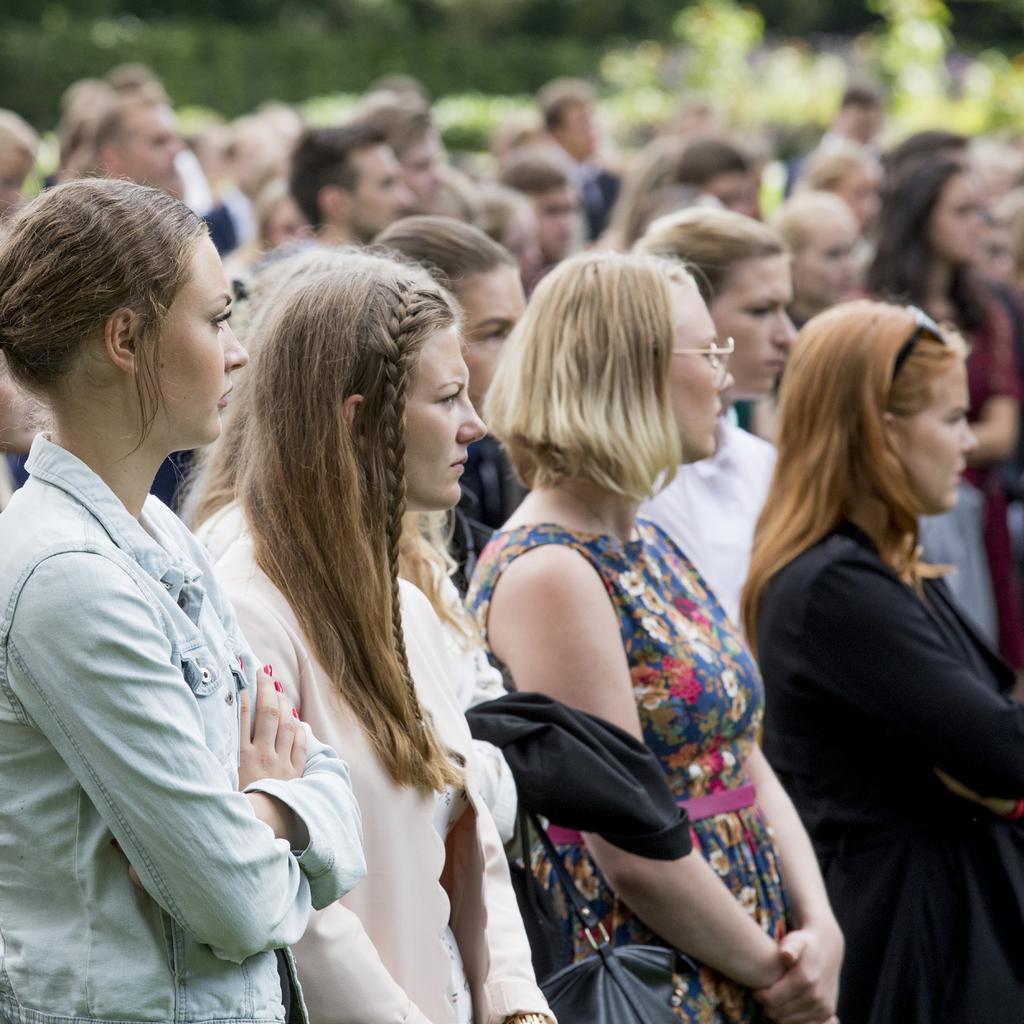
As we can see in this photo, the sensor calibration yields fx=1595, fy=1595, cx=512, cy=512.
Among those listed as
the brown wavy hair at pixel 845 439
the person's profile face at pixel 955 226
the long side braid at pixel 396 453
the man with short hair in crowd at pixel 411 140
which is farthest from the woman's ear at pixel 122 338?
the person's profile face at pixel 955 226

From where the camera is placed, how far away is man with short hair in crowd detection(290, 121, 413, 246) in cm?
598

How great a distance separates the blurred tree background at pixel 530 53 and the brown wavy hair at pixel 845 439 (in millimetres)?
15904

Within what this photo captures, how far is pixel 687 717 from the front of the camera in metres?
2.97

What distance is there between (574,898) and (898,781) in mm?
962

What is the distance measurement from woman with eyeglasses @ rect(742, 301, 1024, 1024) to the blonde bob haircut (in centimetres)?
50

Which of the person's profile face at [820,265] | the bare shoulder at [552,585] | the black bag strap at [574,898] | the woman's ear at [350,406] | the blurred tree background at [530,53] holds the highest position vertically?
the woman's ear at [350,406]

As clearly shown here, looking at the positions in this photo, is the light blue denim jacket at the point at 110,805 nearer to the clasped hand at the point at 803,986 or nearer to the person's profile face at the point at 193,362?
the person's profile face at the point at 193,362

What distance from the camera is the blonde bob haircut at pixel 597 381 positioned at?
10.0 ft

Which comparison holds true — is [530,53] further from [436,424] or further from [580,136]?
[436,424]

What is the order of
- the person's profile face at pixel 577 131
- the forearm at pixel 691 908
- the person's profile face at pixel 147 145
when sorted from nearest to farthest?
the forearm at pixel 691 908
the person's profile face at pixel 147 145
the person's profile face at pixel 577 131

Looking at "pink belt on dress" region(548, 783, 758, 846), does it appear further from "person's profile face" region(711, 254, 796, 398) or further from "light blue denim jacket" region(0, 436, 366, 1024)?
"person's profile face" region(711, 254, 796, 398)

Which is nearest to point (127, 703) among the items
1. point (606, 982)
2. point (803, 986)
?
point (606, 982)

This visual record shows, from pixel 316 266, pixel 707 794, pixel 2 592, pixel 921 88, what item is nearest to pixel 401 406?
pixel 316 266

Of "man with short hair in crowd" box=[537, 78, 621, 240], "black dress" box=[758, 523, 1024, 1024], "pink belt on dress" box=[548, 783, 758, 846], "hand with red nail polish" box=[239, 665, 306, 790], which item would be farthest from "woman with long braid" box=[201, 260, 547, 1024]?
"man with short hair in crowd" box=[537, 78, 621, 240]
